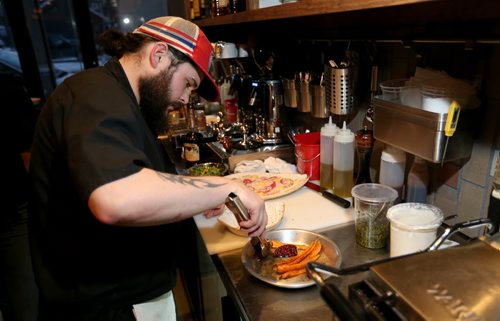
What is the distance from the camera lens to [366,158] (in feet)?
4.42

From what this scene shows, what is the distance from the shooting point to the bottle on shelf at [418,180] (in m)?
1.14

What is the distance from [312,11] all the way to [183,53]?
0.38 m

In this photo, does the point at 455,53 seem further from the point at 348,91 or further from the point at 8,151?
the point at 8,151

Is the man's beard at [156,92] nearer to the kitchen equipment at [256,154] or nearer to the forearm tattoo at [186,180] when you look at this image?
the forearm tattoo at [186,180]

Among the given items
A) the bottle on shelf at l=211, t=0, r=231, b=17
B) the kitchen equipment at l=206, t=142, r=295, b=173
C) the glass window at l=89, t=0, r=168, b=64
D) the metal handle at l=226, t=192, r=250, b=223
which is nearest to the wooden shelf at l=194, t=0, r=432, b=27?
the bottle on shelf at l=211, t=0, r=231, b=17

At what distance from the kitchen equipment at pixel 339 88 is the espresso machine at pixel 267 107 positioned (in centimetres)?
41

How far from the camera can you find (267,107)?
6.19ft

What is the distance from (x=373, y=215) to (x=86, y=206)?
2.53 ft

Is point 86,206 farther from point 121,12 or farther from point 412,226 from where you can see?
point 121,12

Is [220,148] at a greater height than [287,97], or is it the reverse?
[287,97]

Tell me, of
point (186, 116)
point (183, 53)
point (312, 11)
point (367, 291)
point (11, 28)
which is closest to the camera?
point (367, 291)

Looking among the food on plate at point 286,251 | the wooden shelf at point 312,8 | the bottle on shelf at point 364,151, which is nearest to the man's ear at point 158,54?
the wooden shelf at point 312,8

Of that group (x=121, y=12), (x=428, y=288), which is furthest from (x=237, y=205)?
(x=121, y=12)

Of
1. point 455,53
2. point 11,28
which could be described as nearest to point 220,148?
point 455,53
